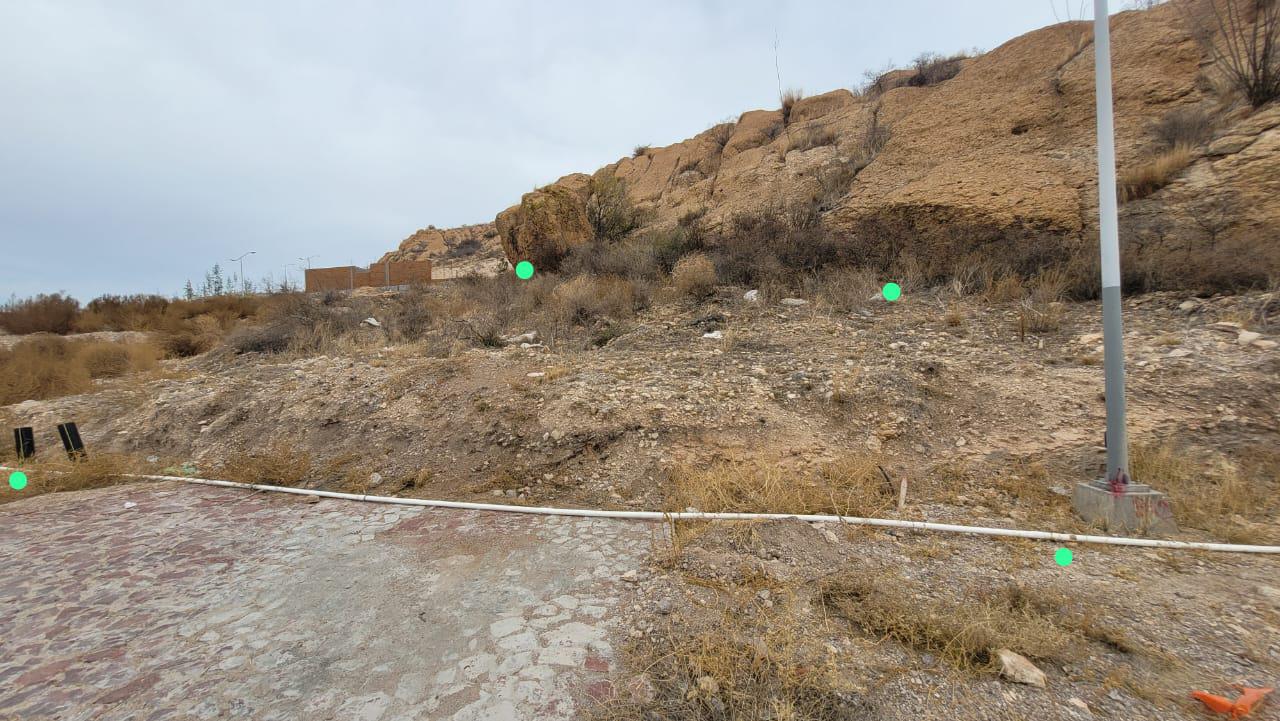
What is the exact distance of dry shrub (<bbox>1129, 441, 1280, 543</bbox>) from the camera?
2.89 meters

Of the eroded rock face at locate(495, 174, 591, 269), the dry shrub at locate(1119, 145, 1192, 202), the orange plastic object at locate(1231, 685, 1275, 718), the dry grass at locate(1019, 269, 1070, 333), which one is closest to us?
the orange plastic object at locate(1231, 685, 1275, 718)

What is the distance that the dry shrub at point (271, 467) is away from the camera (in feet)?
14.3

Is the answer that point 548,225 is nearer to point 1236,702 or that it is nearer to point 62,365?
point 62,365

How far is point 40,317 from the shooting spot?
13227 millimetres

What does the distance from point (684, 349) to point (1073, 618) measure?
432 cm

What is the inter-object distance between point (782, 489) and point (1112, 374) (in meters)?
2.06

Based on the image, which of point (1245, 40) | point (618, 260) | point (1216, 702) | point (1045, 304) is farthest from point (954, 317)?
point (618, 260)

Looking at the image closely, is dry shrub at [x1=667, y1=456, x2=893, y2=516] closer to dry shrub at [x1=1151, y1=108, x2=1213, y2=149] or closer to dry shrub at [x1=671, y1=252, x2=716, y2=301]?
dry shrub at [x1=671, y1=252, x2=716, y2=301]

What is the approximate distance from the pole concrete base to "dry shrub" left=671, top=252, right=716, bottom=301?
5.50 metres

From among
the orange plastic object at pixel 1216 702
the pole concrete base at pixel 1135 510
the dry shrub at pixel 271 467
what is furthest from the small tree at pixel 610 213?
the orange plastic object at pixel 1216 702

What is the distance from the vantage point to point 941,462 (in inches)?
150

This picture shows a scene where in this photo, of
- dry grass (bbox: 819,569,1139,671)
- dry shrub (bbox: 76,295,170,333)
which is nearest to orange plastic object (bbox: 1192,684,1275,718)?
dry grass (bbox: 819,569,1139,671)

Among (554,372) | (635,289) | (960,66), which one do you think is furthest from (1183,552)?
(960,66)

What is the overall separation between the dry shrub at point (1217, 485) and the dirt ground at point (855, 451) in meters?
0.02
